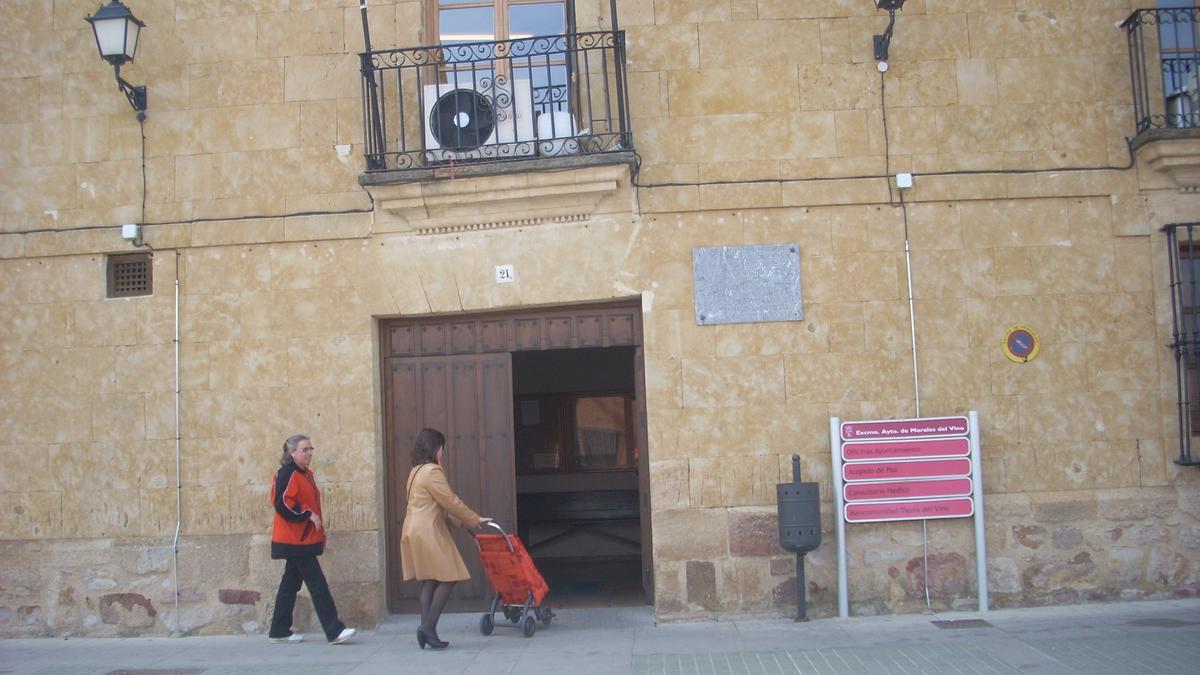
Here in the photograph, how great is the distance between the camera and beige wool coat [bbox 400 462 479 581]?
7270 mm

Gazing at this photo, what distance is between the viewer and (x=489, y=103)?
27.0 ft

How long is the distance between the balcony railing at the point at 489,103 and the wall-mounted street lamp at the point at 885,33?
1.95m

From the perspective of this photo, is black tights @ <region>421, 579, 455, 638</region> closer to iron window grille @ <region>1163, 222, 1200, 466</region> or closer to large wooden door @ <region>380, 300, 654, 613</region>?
large wooden door @ <region>380, 300, 654, 613</region>

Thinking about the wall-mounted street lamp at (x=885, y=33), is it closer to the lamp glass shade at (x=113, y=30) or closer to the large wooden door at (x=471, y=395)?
the large wooden door at (x=471, y=395)

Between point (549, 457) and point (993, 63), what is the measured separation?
22.4 ft

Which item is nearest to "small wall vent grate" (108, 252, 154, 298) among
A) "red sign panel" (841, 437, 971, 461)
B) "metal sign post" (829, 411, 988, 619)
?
"metal sign post" (829, 411, 988, 619)

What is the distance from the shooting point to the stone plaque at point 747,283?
8.00m

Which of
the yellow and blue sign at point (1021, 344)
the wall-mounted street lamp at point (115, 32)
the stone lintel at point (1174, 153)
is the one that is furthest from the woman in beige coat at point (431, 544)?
the stone lintel at point (1174, 153)

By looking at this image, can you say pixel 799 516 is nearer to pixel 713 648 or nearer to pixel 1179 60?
pixel 713 648

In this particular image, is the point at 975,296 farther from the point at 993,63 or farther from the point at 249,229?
the point at 249,229

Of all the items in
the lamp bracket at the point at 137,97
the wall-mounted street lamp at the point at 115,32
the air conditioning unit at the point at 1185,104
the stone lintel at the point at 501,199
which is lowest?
the stone lintel at the point at 501,199

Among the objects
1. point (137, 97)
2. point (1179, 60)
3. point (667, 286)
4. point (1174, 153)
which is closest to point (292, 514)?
point (667, 286)

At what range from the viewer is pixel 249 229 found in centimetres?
837

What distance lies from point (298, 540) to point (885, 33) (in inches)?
223
